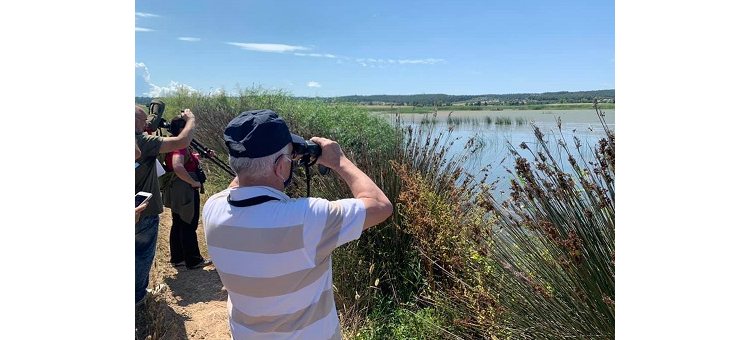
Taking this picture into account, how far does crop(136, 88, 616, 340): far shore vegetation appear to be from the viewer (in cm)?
220

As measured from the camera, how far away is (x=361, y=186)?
5.73 feet

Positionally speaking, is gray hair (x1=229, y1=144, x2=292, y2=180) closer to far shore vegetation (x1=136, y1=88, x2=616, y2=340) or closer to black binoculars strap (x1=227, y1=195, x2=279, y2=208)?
black binoculars strap (x1=227, y1=195, x2=279, y2=208)

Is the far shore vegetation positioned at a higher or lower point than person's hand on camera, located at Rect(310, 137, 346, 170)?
lower

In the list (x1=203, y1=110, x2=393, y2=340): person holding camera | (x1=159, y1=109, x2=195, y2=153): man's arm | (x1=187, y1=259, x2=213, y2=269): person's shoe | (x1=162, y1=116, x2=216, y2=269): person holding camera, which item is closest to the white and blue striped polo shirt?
(x1=203, y1=110, x2=393, y2=340): person holding camera

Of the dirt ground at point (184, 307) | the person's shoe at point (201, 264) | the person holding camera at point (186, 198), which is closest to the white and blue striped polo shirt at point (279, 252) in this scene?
the dirt ground at point (184, 307)

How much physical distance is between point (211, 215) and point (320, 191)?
303 centimetres

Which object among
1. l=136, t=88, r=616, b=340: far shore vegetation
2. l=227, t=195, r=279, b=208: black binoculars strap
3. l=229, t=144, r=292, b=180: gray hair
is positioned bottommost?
l=136, t=88, r=616, b=340: far shore vegetation

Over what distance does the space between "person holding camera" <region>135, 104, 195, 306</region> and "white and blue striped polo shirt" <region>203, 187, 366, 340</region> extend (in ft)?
6.99

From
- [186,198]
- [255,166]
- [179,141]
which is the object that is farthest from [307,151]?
[186,198]

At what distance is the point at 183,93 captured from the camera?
20641 mm

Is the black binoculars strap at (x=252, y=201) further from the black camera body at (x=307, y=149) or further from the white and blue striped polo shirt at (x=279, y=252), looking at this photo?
the black camera body at (x=307, y=149)

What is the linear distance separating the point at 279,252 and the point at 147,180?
8.94 ft
